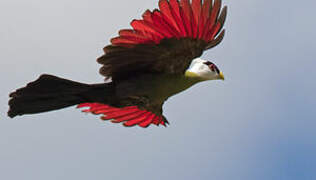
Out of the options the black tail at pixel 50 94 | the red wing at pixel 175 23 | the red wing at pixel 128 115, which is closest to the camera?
the red wing at pixel 175 23

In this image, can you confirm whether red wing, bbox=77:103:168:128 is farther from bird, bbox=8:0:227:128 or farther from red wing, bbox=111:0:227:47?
red wing, bbox=111:0:227:47

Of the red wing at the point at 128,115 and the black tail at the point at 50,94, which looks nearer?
the black tail at the point at 50,94

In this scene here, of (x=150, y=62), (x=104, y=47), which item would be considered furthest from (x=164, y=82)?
(x=104, y=47)

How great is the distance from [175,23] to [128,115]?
197 cm

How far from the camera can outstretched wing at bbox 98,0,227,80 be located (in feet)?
22.1

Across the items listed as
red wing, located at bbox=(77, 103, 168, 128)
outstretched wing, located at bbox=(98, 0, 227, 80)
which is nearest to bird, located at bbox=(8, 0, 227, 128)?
outstretched wing, located at bbox=(98, 0, 227, 80)

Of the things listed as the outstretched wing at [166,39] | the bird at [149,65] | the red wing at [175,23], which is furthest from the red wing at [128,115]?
the red wing at [175,23]

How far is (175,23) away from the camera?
22.4ft

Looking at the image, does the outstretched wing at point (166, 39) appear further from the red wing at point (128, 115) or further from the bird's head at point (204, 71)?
the red wing at point (128, 115)

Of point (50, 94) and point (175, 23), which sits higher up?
point (175, 23)

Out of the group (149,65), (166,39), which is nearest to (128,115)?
(149,65)

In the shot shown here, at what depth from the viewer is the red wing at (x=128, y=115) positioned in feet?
26.4

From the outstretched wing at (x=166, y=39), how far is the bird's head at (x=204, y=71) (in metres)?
0.18

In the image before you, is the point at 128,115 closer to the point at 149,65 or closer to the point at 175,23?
the point at 149,65
